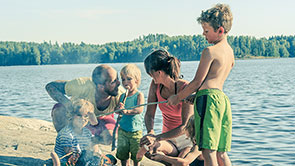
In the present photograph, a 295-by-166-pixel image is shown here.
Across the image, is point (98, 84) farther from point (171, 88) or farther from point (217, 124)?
point (217, 124)

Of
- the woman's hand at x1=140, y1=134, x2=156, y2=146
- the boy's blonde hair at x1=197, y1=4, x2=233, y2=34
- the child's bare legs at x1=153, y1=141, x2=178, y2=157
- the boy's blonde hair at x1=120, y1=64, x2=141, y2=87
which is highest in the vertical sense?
the boy's blonde hair at x1=197, y1=4, x2=233, y2=34

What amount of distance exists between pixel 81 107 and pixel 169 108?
1093mm

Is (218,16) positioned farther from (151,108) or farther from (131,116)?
(131,116)

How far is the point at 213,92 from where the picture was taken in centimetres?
369

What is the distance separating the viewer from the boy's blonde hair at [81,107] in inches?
187

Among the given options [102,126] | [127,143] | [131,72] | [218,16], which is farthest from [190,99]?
[102,126]

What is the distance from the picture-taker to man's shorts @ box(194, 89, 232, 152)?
3.65m

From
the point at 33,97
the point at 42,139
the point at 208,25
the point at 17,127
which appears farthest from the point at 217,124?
the point at 33,97

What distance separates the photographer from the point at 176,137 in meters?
4.22

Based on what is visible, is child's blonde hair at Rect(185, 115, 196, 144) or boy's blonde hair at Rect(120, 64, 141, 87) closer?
child's blonde hair at Rect(185, 115, 196, 144)

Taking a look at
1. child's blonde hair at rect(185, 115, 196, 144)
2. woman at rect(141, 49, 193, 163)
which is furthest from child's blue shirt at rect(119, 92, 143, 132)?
child's blonde hair at rect(185, 115, 196, 144)

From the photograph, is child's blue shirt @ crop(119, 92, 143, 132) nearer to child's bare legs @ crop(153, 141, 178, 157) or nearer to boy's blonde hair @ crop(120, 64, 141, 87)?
boy's blonde hair @ crop(120, 64, 141, 87)

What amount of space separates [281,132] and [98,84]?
6.78 metres

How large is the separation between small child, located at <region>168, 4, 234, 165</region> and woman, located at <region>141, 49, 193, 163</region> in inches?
13.0
